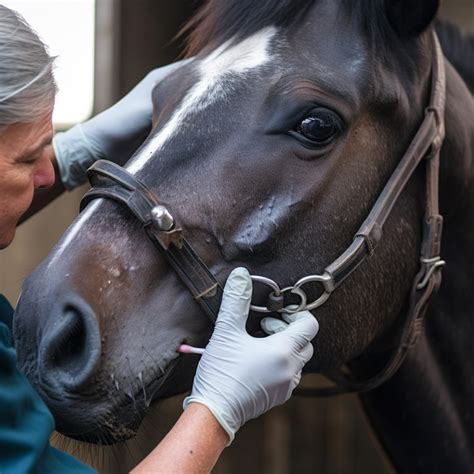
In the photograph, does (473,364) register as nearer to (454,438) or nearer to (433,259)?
(454,438)

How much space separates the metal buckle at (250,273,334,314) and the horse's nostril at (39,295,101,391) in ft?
0.92

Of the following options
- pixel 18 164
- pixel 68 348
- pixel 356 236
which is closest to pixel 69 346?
pixel 68 348

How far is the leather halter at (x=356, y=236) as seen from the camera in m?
1.44

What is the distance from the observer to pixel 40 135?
54.1 inches

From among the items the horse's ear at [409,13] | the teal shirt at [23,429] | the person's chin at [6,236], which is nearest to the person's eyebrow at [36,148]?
the person's chin at [6,236]

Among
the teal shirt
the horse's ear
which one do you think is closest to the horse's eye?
the horse's ear

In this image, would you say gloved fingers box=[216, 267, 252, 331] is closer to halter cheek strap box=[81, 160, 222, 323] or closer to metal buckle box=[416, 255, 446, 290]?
halter cheek strap box=[81, 160, 222, 323]

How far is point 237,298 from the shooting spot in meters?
1.44

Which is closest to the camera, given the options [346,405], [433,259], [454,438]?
[433,259]

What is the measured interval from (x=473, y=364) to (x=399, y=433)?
0.21m

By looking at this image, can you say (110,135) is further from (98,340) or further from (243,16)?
(98,340)

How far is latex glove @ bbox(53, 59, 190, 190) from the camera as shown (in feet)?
6.51

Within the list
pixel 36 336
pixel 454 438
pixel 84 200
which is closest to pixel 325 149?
pixel 84 200

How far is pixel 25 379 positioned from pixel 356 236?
601mm
